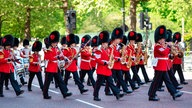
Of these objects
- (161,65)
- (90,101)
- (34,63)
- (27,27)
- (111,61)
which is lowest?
(90,101)

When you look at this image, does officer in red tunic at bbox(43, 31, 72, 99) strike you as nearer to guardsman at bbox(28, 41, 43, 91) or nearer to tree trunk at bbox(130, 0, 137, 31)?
guardsman at bbox(28, 41, 43, 91)

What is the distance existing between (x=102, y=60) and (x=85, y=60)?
321 centimetres

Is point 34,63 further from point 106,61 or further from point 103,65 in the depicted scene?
point 106,61

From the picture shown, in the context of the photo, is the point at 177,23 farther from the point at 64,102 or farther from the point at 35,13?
the point at 64,102

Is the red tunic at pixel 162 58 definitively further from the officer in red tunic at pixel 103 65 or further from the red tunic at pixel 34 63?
the red tunic at pixel 34 63

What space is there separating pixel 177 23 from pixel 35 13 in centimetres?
1985

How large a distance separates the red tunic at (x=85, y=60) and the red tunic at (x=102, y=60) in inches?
115

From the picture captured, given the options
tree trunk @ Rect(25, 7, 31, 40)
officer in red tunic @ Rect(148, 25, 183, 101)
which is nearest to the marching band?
officer in red tunic @ Rect(148, 25, 183, 101)

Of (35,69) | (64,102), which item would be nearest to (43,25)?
(35,69)

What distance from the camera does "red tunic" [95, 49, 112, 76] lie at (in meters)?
13.6

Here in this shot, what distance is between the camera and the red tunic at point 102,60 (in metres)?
13.6

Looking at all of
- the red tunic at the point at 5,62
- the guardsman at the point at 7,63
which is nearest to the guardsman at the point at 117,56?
the guardsman at the point at 7,63

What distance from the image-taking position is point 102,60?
44.8ft

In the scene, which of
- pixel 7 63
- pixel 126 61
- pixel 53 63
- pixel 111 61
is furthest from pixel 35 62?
pixel 111 61
